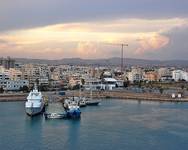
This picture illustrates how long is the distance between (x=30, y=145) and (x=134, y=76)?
2502 centimetres

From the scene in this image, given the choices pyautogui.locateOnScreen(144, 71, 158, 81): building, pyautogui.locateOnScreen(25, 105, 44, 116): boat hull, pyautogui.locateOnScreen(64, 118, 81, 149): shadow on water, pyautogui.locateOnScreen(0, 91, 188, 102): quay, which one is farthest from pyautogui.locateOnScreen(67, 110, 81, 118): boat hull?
pyautogui.locateOnScreen(144, 71, 158, 81): building

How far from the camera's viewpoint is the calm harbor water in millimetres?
8961

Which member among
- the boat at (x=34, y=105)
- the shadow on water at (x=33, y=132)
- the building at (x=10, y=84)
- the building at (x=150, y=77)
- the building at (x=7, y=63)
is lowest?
the shadow on water at (x=33, y=132)

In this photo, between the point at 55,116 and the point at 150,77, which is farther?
the point at 150,77

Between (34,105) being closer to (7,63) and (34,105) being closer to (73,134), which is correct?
(73,134)

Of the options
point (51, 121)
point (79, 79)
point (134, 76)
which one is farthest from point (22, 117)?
point (134, 76)

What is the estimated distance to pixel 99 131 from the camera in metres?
10.5

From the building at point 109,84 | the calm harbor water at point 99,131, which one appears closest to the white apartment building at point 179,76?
the building at point 109,84

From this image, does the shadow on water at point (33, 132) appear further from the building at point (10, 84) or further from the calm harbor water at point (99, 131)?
the building at point (10, 84)

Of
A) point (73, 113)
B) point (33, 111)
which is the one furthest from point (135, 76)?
point (73, 113)

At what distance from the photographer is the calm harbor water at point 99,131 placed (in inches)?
353

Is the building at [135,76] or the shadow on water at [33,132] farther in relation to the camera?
the building at [135,76]

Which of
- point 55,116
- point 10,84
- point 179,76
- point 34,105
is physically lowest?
point 55,116

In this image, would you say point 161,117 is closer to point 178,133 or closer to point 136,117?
point 136,117
